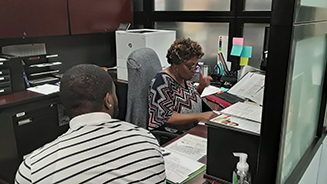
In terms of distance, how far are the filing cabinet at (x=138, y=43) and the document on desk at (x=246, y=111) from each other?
168cm

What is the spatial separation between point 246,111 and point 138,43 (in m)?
1.82

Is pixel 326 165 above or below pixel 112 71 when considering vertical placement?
below

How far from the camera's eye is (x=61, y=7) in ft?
8.91

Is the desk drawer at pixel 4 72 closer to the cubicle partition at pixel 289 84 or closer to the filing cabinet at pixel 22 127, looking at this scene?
the filing cabinet at pixel 22 127

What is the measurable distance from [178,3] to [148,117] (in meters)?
1.74

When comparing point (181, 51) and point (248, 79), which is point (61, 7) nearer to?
point (181, 51)

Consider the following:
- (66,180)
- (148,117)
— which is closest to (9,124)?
(148,117)

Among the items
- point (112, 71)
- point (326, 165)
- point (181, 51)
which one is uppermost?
point (181, 51)

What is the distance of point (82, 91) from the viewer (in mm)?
→ 996

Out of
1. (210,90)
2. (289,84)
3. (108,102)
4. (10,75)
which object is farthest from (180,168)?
(10,75)

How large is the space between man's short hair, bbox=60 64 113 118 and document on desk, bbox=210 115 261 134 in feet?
1.53

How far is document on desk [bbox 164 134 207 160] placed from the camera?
1432 millimetres

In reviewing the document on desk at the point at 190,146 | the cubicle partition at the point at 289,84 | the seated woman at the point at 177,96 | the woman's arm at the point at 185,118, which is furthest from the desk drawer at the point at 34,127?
the cubicle partition at the point at 289,84

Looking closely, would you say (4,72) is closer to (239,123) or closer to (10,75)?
(10,75)
